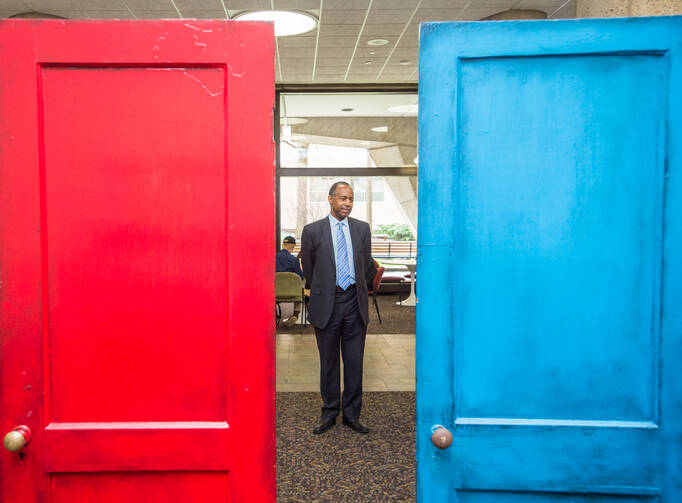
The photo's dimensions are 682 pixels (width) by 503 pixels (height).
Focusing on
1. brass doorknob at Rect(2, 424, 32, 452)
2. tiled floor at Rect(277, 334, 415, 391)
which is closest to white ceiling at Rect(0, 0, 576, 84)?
tiled floor at Rect(277, 334, 415, 391)

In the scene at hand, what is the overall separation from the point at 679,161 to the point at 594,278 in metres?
0.32

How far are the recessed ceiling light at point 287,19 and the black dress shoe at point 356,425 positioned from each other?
394cm

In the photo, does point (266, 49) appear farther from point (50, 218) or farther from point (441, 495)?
point (441, 495)

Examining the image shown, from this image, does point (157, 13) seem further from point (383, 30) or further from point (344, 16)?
point (383, 30)

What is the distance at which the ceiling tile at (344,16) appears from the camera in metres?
5.59

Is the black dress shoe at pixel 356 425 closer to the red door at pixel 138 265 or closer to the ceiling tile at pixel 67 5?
the red door at pixel 138 265

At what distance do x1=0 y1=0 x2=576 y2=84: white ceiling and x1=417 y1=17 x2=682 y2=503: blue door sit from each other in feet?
15.1

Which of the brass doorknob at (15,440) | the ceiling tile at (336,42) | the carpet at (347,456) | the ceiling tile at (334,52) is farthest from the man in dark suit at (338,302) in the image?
the ceiling tile at (334,52)

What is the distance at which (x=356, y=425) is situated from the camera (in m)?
3.58

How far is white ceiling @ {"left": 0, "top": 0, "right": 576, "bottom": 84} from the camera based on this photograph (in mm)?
5348

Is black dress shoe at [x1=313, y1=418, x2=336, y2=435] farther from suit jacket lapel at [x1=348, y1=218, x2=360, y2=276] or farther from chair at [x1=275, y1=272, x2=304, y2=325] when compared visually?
Answer: chair at [x1=275, y1=272, x2=304, y2=325]

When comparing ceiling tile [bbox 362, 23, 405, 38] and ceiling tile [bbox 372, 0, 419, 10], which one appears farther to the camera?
ceiling tile [bbox 362, 23, 405, 38]

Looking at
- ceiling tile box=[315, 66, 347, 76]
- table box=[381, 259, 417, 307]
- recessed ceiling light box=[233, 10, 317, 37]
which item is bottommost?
table box=[381, 259, 417, 307]

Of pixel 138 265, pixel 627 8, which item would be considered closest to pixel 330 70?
pixel 627 8
